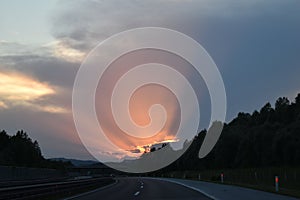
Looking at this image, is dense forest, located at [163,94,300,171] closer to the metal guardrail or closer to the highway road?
the highway road

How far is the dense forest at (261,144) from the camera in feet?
307

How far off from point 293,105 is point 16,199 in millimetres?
117016

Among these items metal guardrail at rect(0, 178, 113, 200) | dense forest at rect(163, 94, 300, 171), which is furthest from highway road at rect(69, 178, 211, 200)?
dense forest at rect(163, 94, 300, 171)

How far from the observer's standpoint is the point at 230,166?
12825 cm

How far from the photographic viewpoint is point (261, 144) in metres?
108

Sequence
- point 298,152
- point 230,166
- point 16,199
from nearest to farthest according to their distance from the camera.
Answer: point 16,199, point 298,152, point 230,166

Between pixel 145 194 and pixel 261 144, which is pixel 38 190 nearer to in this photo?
pixel 145 194

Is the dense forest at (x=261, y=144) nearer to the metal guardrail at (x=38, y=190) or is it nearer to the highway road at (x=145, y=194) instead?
the highway road at (x=145, y=194)

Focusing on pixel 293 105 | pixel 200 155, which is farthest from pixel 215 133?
pixel 293 105

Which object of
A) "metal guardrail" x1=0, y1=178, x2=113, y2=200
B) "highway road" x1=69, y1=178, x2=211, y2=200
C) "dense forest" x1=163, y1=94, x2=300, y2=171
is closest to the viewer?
"metal guardrail" x1=0, y1=178, x2=113, y2=200

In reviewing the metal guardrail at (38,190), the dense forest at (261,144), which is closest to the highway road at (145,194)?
the metal guardrail at (38,190)

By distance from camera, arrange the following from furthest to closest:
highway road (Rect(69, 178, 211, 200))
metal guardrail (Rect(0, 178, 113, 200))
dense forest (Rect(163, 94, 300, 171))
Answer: dense forest (Rect(163, 94, 300, 171)) < highway road (Rect(69, 178, 211, 200)) < metal guardrail (Rect(0, 178, 113, 200))

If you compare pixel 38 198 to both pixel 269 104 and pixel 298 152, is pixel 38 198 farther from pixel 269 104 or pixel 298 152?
pixel 269 104

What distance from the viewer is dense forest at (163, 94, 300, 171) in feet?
307
